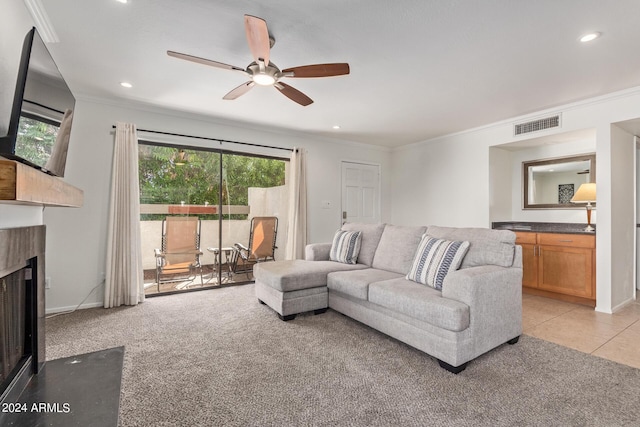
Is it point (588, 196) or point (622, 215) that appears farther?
point (588, 196)

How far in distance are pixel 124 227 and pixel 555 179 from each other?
582 cm

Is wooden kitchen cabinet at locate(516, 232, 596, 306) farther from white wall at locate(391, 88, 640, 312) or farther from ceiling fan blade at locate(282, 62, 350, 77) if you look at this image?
ceiling fan blade at locate(282, 62, 350, 77)

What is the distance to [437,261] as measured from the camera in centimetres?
254

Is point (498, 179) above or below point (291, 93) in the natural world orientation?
below

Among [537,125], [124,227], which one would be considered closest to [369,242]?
[537,125]

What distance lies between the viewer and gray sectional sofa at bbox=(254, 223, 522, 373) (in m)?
2.08

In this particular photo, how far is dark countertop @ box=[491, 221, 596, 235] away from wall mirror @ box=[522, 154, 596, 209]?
26 cm

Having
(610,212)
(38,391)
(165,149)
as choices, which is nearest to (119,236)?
(165,149)

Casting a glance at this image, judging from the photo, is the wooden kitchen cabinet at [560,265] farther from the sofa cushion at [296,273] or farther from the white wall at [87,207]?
the white wall at [87,207]

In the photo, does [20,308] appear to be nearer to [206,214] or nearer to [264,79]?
[264,79]

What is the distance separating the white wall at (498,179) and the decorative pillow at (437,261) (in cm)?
214

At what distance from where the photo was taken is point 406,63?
270 cm

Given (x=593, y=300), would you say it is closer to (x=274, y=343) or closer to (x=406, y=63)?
(x=406, y=63)

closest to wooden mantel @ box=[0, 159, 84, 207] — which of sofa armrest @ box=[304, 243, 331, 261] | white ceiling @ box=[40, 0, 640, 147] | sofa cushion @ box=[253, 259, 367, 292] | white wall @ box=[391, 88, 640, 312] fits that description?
white ceiling @ box=[40, 0, 640, 147]
